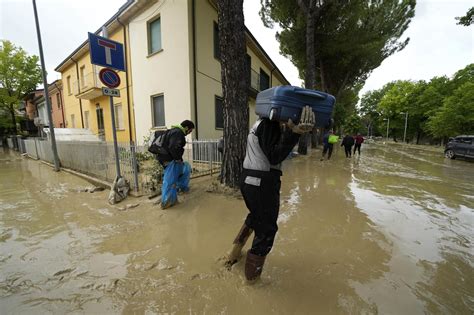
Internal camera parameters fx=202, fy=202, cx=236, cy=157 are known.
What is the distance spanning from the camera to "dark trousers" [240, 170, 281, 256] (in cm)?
192

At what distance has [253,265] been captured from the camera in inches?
77.3

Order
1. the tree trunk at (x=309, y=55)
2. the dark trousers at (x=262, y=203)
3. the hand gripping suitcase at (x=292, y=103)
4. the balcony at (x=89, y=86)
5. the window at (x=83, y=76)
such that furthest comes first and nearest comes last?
the window at (x=83, y=76)
the balcony at (x=89, y=86)
the tree trunk at (x=309, y=55)
the dark trousers at (x=262, y=203)
the hand gripping suitcase at (x=292, y=103)

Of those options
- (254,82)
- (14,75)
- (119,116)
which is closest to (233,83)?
(119,116)

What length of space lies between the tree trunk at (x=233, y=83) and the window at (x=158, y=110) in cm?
548

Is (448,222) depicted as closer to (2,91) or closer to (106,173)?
(106,173)

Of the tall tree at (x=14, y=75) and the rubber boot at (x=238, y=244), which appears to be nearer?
the rubber boot at (x=238, y=244)

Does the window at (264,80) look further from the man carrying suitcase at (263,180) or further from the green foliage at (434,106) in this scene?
the green foliage at (434,106)

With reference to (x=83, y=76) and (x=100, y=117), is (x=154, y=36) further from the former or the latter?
(x=83, y=76)

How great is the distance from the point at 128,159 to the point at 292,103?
4.29 meters

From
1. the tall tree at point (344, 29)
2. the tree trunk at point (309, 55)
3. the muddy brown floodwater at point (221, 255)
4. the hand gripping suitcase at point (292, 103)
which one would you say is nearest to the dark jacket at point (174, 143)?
the muddy brown floodwater at point (221, 255)

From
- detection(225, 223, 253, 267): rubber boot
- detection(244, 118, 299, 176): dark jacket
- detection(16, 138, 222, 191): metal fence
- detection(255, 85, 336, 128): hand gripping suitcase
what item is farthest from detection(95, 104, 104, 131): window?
detection(255, 85, 336, 128): hand gripping suitcase

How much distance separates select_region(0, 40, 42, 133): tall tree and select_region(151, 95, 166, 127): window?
67.4ft

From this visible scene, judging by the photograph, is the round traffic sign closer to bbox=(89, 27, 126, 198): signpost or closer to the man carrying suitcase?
bbox=(89, 27, 126, 198): signpost

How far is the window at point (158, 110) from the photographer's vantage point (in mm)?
9203
